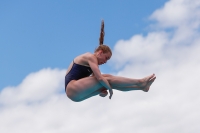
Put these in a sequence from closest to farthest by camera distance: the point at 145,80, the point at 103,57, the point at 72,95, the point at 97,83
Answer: the point at 97,83 → the point at 103,57 → the point at 72,95 → the point at 145,80

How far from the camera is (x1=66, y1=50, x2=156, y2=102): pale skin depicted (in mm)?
11547

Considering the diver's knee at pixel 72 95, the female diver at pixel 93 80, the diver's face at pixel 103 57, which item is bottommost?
the diver's knee at pixel 72 95

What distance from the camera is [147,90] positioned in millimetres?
12102

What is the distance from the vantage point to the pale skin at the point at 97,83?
11.5 m

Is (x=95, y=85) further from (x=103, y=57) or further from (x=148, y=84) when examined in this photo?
(x=148, y=84)

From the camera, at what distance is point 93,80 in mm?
11578

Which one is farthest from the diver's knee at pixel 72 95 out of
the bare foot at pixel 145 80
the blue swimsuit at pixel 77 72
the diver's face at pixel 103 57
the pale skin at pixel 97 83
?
the bare foot at pixel 145 80

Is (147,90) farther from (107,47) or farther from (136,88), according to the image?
(107,47)

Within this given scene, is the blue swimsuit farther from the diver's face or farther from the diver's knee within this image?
the diver's face

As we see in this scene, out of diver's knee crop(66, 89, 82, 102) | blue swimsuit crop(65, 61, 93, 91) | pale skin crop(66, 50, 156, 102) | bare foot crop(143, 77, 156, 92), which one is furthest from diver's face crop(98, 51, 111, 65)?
bare foot crop(143, 77, 156, 92)

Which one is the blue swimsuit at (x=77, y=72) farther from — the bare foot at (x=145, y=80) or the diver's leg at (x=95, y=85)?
the bare foot at (x=145, y=80)

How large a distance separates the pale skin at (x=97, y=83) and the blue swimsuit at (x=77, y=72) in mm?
103

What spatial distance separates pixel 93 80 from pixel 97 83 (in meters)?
0.13

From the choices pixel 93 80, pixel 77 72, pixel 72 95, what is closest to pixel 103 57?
pixel 93 80
